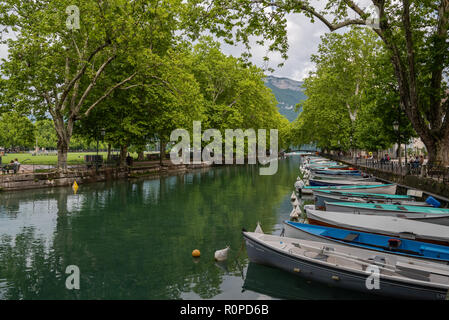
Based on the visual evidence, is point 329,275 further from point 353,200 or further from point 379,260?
point 353,200

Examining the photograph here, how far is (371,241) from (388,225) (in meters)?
1.90

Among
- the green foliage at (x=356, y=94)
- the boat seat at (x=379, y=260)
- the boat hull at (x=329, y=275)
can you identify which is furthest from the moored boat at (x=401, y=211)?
the green foliage at (x=356, y=94)

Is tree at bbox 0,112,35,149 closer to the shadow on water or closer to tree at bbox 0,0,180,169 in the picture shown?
tree at bbox 0,0,180,169

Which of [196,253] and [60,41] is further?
[60,41]

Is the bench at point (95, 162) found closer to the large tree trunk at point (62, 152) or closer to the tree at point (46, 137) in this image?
the large tree trunk at point (62, 152)

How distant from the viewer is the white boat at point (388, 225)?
442 inches

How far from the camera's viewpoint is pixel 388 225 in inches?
482

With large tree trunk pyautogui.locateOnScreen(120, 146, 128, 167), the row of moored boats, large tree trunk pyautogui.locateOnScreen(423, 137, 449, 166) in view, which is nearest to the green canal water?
the row of moored boats

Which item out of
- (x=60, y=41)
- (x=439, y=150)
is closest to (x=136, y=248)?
(x=439, y=150)

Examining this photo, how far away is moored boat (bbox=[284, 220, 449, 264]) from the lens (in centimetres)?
929

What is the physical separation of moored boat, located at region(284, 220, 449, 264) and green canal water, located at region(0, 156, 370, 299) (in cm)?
149

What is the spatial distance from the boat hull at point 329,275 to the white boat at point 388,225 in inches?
128
